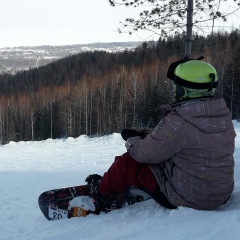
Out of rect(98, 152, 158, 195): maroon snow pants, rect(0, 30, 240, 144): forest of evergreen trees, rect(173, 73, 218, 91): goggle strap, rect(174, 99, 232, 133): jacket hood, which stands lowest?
rect(0, 30, 240, 144): forest of evergreen trees

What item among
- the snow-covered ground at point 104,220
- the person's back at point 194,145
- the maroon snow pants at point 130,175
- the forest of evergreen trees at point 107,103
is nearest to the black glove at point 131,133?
the maroon snow pants at point 130,175

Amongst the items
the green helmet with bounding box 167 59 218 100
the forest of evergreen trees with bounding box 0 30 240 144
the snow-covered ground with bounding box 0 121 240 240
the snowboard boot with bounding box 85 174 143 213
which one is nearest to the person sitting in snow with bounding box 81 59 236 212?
the green helmet with bounding box 167 59 218 100

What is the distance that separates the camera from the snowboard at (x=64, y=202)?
3533mm

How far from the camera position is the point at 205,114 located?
2650mm

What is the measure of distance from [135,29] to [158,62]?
40716 millimetres

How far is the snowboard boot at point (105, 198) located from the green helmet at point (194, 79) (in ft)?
4.00

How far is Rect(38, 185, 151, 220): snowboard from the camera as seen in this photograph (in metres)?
3.53

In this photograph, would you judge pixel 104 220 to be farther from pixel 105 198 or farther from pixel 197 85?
pixel 197 85

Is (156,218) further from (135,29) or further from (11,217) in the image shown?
(135,29)

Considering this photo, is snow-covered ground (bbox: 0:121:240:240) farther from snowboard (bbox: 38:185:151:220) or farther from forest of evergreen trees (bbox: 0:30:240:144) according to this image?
forest of evergreen trees (bbox: 0:30:240:144)

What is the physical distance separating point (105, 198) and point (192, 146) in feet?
3.70

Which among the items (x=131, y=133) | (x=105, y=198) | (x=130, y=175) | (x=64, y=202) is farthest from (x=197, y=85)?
Result: (x=64, y=202)

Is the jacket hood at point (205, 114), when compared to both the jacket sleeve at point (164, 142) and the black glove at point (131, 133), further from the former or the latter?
the black glove at point (131, 133)

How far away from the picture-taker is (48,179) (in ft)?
26.3
